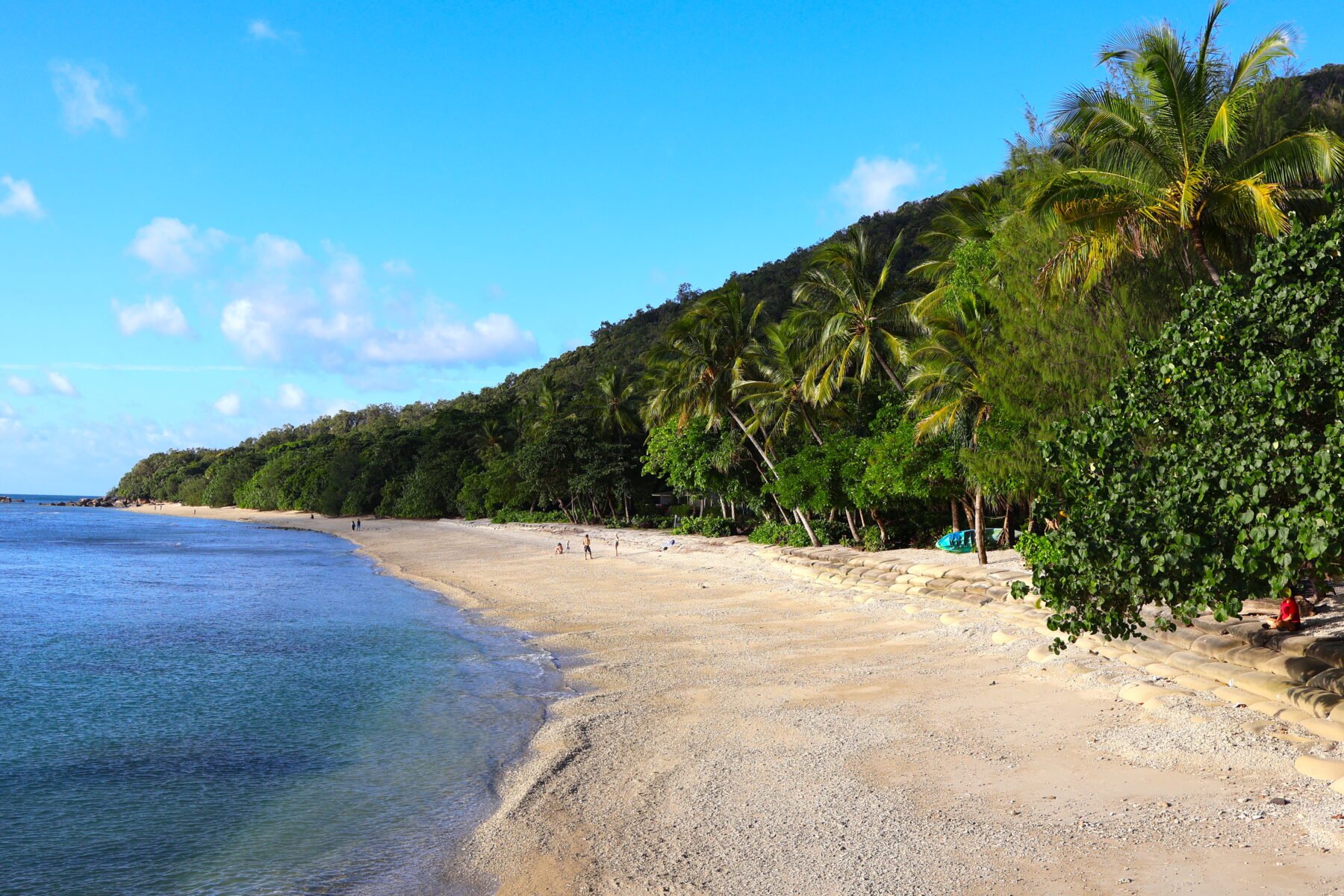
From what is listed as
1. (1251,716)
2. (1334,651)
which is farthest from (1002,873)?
(1334,651)

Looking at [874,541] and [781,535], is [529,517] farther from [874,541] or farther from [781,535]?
[874,541]

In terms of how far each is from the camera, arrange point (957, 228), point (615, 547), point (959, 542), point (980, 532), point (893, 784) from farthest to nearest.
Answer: point (615, 547)
point (959, 542)
point (957, 228)
point (980, 532)
point (893, 784)

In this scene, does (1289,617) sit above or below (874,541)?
below

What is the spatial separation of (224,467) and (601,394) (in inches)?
3633

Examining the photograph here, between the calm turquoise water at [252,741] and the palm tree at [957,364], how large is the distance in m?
11.2

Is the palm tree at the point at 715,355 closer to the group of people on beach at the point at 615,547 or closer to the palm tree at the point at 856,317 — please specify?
the group of people on beach at the point at 615,547

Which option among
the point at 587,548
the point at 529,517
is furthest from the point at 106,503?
the point at 587,548

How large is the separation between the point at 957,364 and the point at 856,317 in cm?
638

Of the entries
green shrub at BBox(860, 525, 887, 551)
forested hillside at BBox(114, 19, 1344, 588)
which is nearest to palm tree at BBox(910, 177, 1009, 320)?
forested hillside at BBox(114, 19, 1344, 588)

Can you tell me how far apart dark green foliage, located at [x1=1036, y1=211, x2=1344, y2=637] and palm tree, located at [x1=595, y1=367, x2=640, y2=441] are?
41.3 m

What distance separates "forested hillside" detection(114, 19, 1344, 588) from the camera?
1263 centimetres

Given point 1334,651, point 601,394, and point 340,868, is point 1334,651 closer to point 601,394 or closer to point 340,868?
point 340,868

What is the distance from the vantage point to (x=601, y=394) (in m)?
52.6

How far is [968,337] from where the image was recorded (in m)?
20.1
